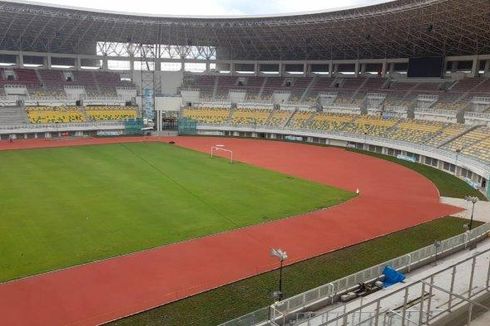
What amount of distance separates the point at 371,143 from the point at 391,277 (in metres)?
45.4

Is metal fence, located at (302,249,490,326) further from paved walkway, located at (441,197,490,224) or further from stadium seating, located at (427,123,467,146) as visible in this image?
stadium seating, located at (427,123,467,146)

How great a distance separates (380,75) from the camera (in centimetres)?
7831

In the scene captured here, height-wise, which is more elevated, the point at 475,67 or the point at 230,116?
the point at 475,67

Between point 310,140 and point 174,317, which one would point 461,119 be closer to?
point 310,140

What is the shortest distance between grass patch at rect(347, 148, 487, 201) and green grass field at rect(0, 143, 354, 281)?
1011 centimetres

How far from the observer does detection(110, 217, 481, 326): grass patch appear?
666 inches

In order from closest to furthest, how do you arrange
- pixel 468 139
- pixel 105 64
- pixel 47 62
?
1. pixel 468 139
2. pixel 47 62
3. pixel 105 64

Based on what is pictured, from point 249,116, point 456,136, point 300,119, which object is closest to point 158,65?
point 249,116

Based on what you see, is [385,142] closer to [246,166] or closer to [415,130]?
[415,130]

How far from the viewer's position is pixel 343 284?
1780 centimetres

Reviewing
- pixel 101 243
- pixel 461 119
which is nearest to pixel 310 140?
pixel 461 119

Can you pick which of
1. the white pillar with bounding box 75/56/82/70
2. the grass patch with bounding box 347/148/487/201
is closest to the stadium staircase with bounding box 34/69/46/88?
the white pillar with bounding box 75/56/82/70

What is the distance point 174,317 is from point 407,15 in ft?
163

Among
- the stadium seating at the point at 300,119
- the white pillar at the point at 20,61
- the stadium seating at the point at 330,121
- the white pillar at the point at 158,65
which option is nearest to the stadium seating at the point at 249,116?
the stadium seating at the point at 300,119
